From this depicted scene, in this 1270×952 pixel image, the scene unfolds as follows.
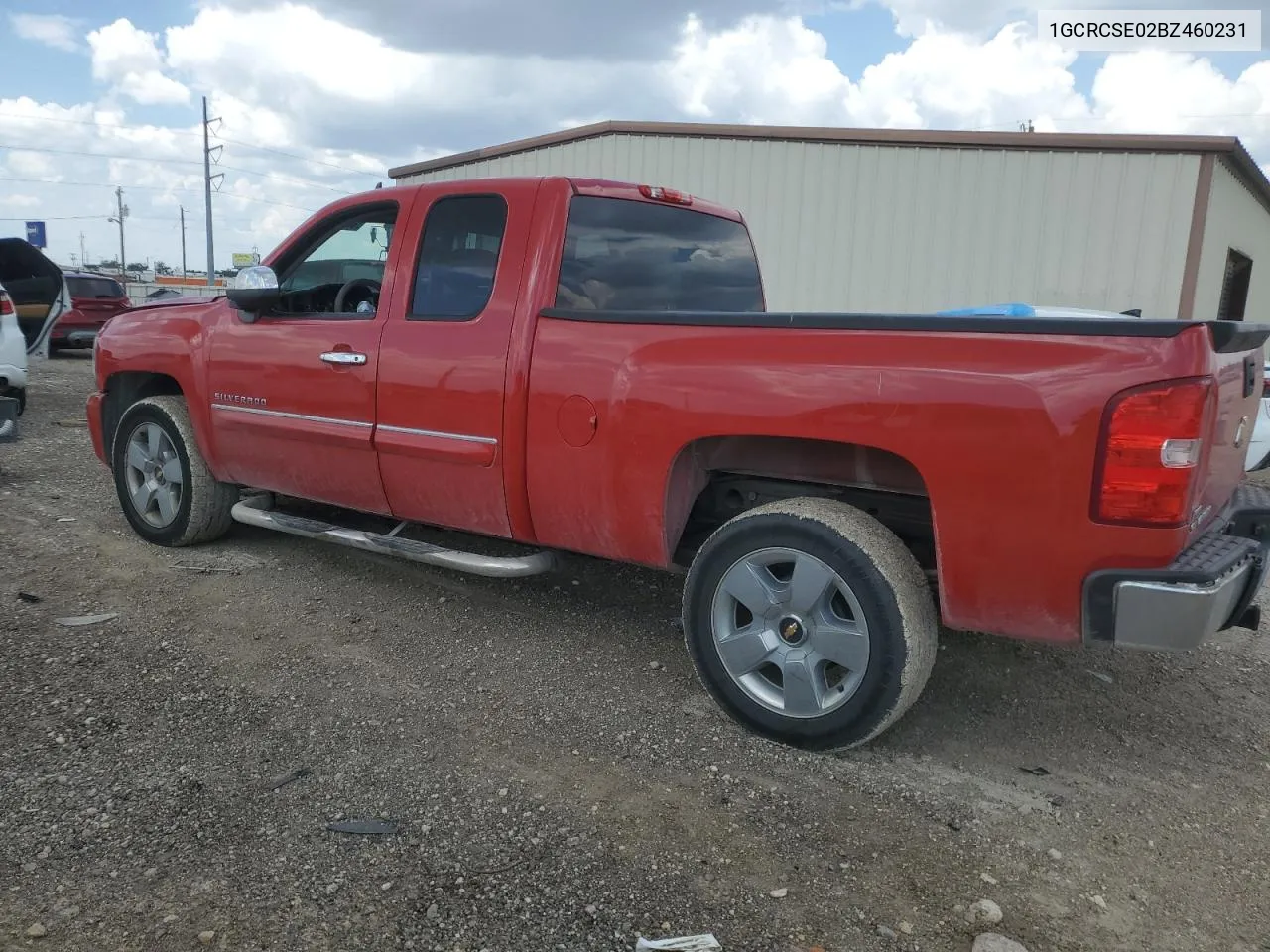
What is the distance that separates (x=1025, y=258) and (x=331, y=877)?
34.9 ft

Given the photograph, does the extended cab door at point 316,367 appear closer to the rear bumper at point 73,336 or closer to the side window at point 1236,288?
the side window at point 1236,288

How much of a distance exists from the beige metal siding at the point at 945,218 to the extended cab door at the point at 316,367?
335 inches

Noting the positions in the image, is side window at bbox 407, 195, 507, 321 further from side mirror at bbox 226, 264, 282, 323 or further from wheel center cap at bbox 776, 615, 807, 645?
wheel center cap at bbox 776, 615, 807, 645

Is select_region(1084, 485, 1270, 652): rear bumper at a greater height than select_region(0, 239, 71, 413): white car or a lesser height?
lesser

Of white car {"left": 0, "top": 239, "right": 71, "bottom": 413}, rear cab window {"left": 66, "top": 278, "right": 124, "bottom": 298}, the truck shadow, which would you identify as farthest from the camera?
rear cab window {"left": 66, "top": 278, "right": 124, "bottom": 298}

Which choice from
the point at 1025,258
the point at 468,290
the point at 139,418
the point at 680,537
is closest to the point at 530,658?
the point at 680,537

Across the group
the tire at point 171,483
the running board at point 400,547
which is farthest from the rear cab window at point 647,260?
the tire at point 171,483

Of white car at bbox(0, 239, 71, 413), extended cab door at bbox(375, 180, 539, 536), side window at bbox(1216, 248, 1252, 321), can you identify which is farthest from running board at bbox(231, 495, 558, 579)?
side window at bbox(1216, 248, 1252, 321)

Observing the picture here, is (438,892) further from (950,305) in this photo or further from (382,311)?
(950,305)

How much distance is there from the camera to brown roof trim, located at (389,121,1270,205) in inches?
403

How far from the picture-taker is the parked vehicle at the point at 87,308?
16.7 m

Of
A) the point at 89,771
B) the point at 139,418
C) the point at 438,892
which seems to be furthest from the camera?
the point at 139,418

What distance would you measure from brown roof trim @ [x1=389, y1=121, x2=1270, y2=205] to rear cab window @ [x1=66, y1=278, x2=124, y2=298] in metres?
8.26

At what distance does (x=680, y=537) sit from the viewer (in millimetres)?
3639
